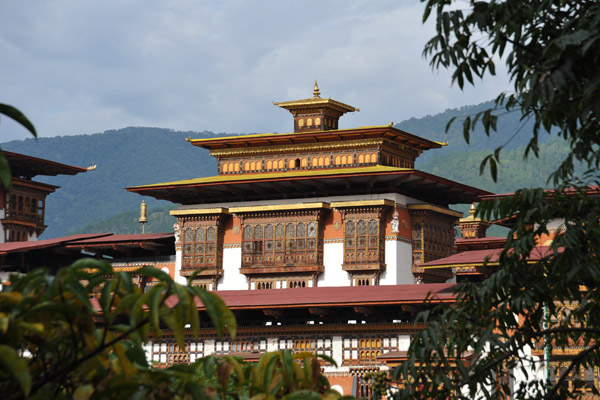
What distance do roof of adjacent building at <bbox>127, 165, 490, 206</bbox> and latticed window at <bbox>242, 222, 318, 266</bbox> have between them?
4.14 ft

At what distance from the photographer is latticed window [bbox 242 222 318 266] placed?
33875 millimetres

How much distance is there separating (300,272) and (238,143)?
5.73 metres

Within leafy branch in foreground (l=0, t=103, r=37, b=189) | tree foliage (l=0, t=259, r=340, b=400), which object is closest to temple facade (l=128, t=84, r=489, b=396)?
tree foliage (l=0, t=259, r=340, b=400)

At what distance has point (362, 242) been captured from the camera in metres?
33.3

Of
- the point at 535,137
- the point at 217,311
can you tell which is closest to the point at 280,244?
the point at 535,137

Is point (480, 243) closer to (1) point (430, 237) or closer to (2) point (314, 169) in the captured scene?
(1) point (430, 237)

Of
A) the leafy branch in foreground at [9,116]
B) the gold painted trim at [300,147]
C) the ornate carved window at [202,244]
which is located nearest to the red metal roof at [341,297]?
the ornate carved window at [202,244]

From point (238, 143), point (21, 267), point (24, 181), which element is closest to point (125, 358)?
point (238, 143)

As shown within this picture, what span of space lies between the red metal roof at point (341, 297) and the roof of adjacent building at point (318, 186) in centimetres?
702

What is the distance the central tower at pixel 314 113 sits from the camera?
3731cm

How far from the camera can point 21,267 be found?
126 ft

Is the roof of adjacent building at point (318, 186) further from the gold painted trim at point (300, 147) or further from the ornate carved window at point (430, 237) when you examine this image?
the gold painted trim at point (300, 147)

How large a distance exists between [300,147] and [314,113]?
193 centimetres

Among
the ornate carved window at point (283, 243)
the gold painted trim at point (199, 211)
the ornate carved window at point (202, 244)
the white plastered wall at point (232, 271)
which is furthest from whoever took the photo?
the gold painted trim at point (199, 211)
